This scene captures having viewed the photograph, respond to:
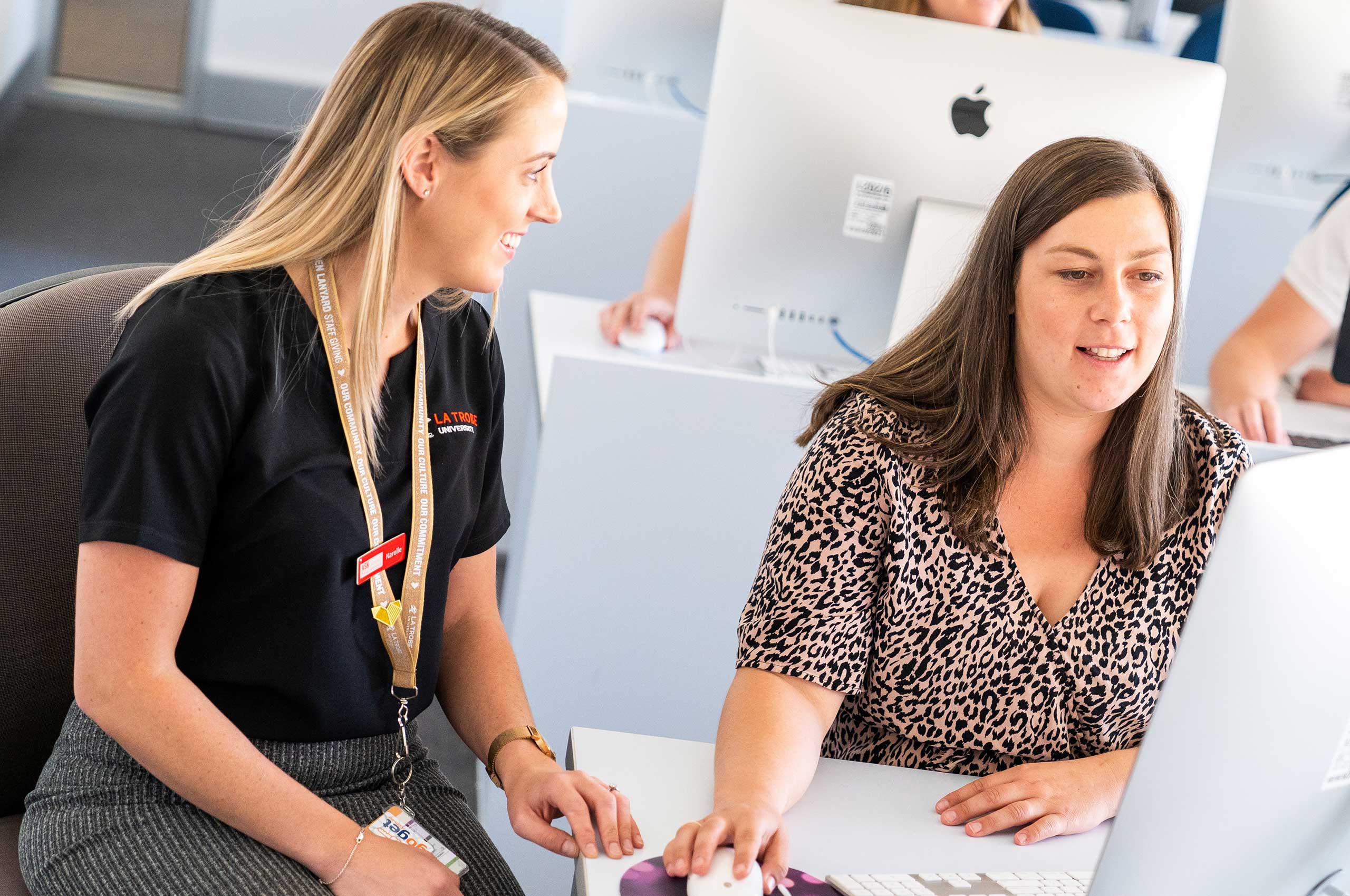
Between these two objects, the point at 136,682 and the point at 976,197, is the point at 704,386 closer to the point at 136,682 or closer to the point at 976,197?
the point at 976,197

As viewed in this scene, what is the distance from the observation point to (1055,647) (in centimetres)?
134

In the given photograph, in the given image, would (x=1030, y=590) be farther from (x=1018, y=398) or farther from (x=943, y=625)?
(x=1018, y=398)

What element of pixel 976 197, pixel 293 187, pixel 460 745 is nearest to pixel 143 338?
pixel 293 187

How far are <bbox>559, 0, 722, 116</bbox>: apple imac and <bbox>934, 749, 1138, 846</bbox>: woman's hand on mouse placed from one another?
5.78 feet

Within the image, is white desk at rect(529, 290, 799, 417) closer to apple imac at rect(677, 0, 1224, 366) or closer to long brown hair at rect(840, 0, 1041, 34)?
apple imac at rect(677, 0, 1224, 366)

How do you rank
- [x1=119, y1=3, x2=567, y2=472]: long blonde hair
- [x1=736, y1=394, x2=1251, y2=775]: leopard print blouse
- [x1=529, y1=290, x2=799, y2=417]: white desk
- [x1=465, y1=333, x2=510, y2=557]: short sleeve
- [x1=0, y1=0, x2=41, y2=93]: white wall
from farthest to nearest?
1. [x1=0, y1=0, x2=41, y2=93]: white wall
2. [x1=529, y1=290, x2=799, y2=417]: white desk
3. [x1=465, y1=333, x2=510, y2=557]: short sleeve
4. [x1=736, y1=394, x2=1251, y2=775]: leopard print blouse
5. [x1=119, y1=3, x2=567, y2=472]: long blonde hair

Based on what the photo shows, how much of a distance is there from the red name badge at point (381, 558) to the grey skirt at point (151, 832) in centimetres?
18

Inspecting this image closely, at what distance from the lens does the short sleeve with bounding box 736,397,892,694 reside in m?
1.31

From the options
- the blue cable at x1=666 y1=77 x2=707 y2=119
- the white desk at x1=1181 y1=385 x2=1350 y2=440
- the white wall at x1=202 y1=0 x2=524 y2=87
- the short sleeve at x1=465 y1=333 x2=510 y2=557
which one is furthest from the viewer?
the white wall at x1=202 y1=0 x2=524 y2=87

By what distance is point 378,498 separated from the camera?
125cm

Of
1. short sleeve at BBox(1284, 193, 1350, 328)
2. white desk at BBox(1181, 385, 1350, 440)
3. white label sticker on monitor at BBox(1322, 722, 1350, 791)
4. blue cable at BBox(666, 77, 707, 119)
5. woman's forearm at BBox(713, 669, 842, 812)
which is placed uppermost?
blue cable at BBox(666, 77, 707, 119)

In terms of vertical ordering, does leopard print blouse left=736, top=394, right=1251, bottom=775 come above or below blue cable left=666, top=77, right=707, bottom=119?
below

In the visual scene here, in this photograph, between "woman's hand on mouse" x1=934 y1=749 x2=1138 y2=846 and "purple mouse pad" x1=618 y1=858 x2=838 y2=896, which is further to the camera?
"woman's hand on mouse" x1=934 y1=749 x2=1138 y2=846

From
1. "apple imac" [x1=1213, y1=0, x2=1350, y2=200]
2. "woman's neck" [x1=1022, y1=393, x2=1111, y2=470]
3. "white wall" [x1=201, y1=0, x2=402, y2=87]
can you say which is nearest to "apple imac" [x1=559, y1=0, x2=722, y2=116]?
"apple imac" [x1=1213, y1=0, x2=1350, y2=200]
